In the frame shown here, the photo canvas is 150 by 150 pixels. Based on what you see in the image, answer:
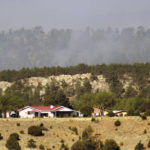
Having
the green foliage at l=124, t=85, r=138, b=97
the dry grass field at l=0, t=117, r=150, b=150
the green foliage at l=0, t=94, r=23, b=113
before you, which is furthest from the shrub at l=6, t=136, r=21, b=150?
the green foliage at l=124, t=85, r=138, b=97

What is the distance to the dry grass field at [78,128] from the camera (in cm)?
8312

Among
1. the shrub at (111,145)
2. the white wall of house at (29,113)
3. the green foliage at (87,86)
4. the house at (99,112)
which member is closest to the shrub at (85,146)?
the shrub at (111,145)

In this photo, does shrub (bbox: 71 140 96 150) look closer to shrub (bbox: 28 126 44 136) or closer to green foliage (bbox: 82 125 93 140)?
green foliage (bbox: 82 125 93 140)

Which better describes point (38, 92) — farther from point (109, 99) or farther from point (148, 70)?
point (109, 99)

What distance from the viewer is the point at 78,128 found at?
92.6 meters

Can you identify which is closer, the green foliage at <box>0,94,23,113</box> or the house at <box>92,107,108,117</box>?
the green foliage at <box>0,94,23,113</box>

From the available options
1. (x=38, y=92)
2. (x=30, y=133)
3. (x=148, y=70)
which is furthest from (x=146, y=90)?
(x=30, y=133)

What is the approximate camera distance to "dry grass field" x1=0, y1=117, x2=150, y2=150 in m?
83.1

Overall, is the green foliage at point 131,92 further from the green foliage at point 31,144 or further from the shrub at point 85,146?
the shrub at point 85,146

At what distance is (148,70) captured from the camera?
19850cm

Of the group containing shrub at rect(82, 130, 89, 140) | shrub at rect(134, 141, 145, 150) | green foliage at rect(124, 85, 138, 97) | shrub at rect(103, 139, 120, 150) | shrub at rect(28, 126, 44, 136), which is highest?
green foliage at rect(124, 85, 138, 97)

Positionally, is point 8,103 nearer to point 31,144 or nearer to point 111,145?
point 31,144

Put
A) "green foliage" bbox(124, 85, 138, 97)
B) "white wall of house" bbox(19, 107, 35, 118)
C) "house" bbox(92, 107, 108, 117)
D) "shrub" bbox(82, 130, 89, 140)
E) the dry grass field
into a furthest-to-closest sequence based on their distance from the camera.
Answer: "green foliage" bbox(124, 85, 138, 97), "house" bbox(92, 107, 108, 117), "white wall of house" bbox(19, 107, 35, 118), "shrub" bbox(82, 130, 89, 140), the dry grass field

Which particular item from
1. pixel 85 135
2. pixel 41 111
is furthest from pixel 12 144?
pixel 41 111
